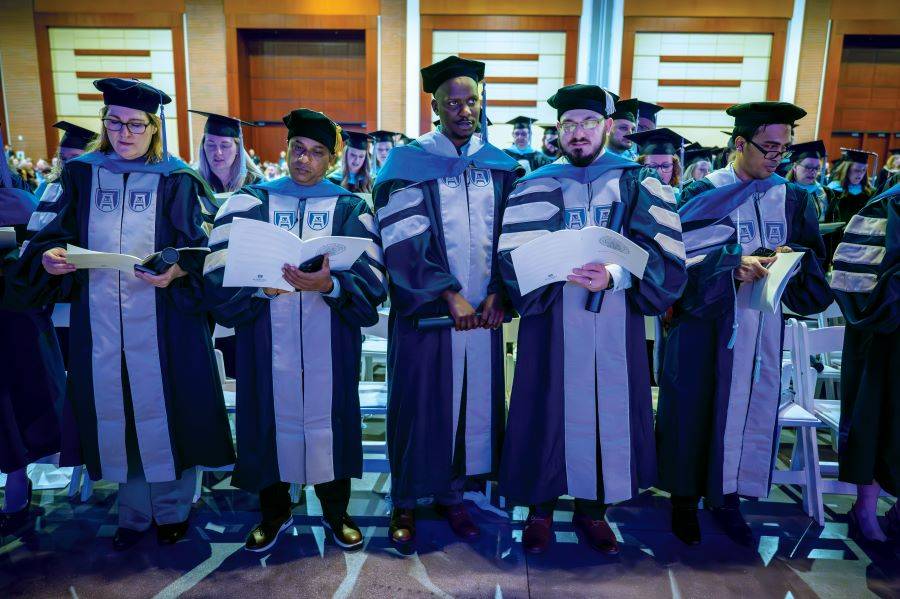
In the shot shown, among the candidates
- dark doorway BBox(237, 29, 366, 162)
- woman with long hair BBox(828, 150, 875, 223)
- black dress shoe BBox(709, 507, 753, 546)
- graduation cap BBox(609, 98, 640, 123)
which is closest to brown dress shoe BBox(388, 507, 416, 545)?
black dress shoe BBox(709, 507, 753, 546)

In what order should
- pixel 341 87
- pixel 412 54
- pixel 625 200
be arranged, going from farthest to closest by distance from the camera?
pixel 341 87
pixel 412 54
pixel 625 200

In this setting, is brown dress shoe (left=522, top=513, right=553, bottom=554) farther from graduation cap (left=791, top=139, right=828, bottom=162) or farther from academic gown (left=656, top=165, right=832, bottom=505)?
graduation cap (left=791, top=139, right=828, bottom=162)

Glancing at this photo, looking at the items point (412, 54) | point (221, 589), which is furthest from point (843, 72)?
point (221, 589)

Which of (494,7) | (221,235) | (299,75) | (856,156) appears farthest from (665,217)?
(299,75)

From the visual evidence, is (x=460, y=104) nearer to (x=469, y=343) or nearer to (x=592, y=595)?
(x=469, y=343)

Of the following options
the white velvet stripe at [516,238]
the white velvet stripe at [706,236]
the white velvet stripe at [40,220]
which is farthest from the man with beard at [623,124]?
the white velvet stripe at [40,220]

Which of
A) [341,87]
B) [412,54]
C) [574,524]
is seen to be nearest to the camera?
[574,524]

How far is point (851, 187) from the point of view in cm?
623

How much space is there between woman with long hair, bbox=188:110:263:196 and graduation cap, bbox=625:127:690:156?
8.62ft

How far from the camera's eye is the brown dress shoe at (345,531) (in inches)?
102

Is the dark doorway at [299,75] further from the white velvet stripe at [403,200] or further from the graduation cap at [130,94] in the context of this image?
the white velvet stripe at [403,200]

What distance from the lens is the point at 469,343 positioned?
2.57 metres

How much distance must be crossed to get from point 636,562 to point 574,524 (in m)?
0.35

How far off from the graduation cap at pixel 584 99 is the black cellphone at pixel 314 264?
46.0 inches
